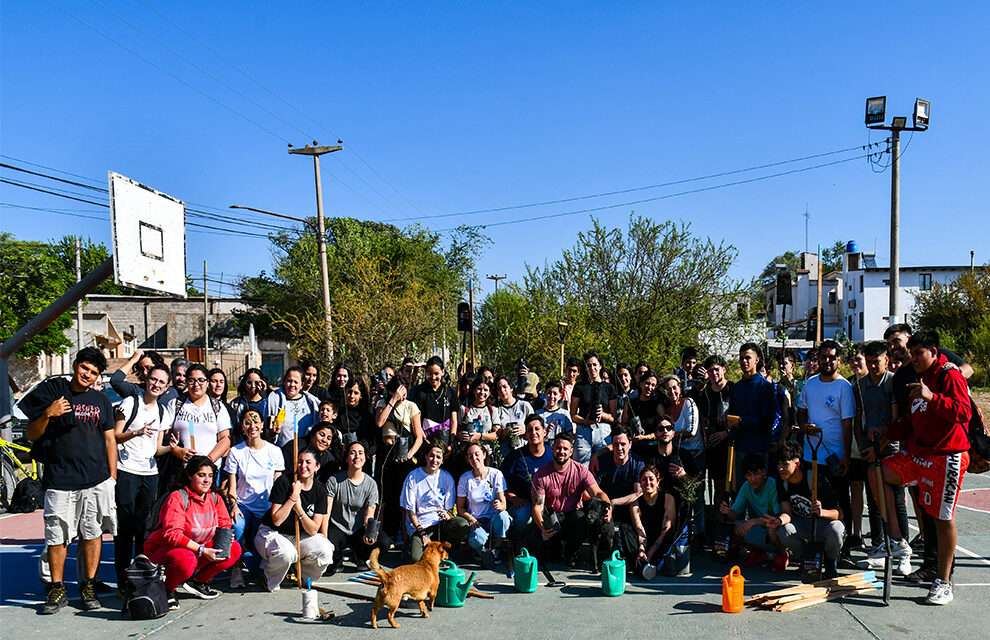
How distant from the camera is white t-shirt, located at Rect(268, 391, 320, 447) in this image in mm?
8047

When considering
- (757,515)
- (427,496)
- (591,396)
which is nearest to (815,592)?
(757,515)

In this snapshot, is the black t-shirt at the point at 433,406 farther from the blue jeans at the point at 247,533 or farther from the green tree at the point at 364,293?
the green tree at the point at 364,293

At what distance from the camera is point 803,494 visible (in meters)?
7.02

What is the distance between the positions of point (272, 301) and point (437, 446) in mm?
38065

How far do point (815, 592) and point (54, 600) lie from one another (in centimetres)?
546

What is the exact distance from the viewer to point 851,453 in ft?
24.0

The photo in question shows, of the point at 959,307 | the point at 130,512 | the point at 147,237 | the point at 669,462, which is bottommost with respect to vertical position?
the point at 130,512

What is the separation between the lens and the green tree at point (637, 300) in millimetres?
20578

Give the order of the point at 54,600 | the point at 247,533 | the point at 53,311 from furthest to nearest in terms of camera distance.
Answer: the point at 247,533, the point at 53,311, the point at 54,600

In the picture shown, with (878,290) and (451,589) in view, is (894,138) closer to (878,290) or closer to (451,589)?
(451,589)

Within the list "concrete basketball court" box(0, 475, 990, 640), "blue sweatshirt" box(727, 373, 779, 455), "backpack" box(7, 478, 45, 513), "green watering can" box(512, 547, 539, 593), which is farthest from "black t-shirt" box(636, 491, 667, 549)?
"backpack" box(7, 478, 45, 513)

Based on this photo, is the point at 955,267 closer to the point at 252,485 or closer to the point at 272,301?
the point at 272,301

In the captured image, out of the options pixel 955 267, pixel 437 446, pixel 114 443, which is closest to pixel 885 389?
pixel 437 446

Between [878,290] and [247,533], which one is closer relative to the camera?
[247,533]
